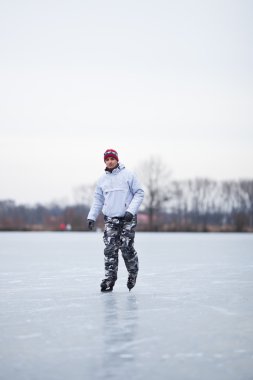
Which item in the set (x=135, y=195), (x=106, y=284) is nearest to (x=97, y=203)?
(x=135, y=195)

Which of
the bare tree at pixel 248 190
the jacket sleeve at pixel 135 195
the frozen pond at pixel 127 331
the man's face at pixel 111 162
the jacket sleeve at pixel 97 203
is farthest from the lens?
the bare tree at pixel 248 190

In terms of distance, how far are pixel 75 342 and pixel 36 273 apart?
494 cm

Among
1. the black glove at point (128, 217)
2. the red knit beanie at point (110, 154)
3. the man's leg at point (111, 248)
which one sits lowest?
the man's leg at point (111, 248)

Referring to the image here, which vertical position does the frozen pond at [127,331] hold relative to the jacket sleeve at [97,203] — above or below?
below

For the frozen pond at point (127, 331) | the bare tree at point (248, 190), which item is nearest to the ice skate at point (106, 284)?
the frozen pond at point (127, 331)

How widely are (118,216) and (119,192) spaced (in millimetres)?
276

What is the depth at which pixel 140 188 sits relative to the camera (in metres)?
5.78

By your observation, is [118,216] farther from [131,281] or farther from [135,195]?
[131,281]

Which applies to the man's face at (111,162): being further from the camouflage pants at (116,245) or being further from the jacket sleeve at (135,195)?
the camouflage pants at (116,245)

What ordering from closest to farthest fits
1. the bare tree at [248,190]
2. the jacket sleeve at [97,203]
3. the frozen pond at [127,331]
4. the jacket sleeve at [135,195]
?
the frozen pond at [127,331] → the jacket sleeve at [135,195] → the jacket sleeve at [97,203] → the bare tree at [248,190]

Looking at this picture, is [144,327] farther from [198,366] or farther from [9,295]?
[9,295]

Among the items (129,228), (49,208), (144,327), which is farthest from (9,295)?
(49,208)

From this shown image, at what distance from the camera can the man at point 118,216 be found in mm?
5648

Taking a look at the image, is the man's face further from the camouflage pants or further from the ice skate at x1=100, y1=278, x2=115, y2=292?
the ice skate at x1=100, y1=278, x2=115, y2=292
